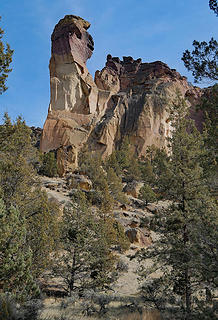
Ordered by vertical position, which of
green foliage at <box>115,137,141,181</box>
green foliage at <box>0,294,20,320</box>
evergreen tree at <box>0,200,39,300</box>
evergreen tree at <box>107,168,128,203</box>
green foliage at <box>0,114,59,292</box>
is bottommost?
green foliage at <box>0,294,20,320</box>

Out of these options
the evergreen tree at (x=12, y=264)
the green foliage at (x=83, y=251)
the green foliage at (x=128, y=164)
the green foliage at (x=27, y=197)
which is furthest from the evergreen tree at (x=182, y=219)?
the green foliage at (x=128, y=164)

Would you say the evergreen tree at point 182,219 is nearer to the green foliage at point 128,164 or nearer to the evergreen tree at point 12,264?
the evergreen tree at point 12,264

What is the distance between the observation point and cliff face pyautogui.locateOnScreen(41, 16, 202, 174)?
5744cm

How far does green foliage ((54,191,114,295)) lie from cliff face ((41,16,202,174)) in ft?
138

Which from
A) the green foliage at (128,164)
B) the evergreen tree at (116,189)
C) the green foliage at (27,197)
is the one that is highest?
the green foliage at (128,164)

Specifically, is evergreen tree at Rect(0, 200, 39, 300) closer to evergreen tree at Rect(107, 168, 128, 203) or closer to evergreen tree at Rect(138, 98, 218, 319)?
evergreen tree at Rect(138, 98, 218, 319)

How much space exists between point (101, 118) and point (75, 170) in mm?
25971

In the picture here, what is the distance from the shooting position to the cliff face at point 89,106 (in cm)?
5744

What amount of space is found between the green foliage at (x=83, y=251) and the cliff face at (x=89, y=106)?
42.1 metres

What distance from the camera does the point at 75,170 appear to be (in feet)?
134

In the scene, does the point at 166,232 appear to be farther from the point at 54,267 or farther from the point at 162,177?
the point at 54,267

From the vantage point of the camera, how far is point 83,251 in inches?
496

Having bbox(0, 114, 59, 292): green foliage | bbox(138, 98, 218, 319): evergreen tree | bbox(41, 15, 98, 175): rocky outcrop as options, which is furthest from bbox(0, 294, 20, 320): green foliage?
bbox(41, 15, 98, 175): rocky outcrop

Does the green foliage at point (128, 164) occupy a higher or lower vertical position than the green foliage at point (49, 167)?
higher
